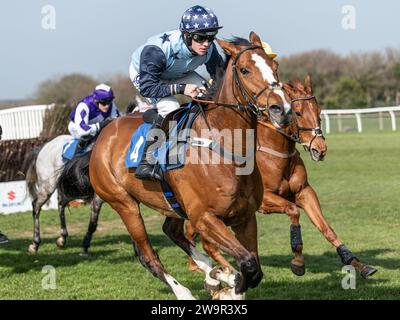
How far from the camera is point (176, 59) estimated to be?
210 inches

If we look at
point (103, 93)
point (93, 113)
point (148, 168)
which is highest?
point (103, 93)

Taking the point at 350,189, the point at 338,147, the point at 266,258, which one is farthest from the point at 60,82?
the point at 266,258

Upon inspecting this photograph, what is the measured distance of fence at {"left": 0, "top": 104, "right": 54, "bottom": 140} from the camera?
16444mm

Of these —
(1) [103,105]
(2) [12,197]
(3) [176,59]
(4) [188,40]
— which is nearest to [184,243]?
(3) [176,59]

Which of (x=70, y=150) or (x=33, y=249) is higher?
(x=70, y=150)

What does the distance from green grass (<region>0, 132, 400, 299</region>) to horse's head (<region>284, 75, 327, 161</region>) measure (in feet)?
4.10

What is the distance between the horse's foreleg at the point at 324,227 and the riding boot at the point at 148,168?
5.94 feet

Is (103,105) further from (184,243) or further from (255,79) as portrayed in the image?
(255,79)

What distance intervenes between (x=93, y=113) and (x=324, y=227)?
3.63 m

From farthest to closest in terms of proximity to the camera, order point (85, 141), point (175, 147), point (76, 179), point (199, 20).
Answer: point (85, 141)
point (76, 179)
point (175, 147)
point (199, 20)

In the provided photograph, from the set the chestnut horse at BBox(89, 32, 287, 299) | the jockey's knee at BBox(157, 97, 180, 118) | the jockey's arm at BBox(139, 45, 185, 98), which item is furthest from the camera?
the jockey's knee at BBox(157, 97, 180, 118)

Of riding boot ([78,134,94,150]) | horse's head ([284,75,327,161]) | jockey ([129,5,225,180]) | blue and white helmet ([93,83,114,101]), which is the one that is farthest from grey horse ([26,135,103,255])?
jockey ([129,5,225,180])

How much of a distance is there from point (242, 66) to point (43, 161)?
223 inches

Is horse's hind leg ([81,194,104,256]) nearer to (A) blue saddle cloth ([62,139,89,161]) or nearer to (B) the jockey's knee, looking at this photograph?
(A) blue saddle cloth ([62,139,89,161])
